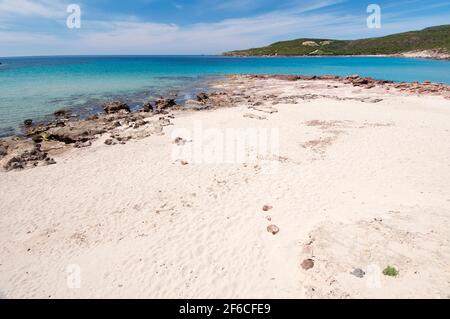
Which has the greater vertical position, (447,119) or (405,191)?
(447,119)

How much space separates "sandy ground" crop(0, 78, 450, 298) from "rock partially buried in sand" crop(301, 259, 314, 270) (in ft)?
0.60

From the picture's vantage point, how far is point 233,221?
1098 centimetres

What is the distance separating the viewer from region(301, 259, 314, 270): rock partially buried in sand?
8242 mm

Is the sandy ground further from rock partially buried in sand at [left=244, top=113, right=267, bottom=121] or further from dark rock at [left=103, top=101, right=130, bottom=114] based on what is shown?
dark rock at [left=103, top=101, right=130, bottom=114]

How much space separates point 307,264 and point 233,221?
3413 mm

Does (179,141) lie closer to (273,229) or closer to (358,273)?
(273,229)

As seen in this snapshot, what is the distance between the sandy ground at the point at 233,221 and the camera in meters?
8.06

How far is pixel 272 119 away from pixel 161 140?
32.3ft

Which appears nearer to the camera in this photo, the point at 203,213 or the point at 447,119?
the point at 203,213

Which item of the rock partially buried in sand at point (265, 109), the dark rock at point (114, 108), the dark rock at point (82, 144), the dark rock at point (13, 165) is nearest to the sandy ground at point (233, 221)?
the dark rock at point (13, 165)
